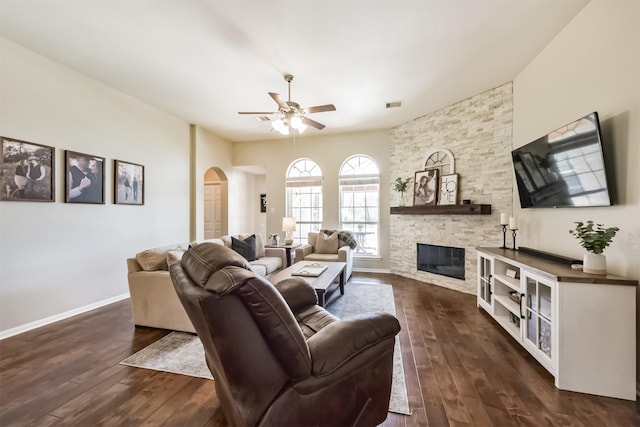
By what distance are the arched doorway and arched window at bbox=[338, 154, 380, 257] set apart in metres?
3.01

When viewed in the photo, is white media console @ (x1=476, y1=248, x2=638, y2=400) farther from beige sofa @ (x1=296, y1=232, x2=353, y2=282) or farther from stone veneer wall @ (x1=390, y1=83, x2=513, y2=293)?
beige sofa @ (x1=296, y1=232, x2=353, y2=282)

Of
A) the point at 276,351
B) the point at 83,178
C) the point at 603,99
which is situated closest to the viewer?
the point at 276,351

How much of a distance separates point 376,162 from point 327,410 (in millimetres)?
5042

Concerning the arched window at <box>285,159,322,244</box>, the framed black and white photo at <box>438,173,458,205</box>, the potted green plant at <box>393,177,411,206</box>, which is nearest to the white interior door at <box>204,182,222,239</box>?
the arched window at <box>285,159,322,244</box>

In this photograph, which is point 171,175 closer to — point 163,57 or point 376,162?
point 163,57

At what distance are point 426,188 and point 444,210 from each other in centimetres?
61

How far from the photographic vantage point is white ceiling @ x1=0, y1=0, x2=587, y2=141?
7.47ft

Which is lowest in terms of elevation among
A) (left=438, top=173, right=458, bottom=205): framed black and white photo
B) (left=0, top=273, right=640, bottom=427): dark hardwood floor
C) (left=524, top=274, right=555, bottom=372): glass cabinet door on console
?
(left=0, top=273, right=640, bottom=427): dark hardwood floor

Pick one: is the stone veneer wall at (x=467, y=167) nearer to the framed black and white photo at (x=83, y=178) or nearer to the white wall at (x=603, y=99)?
the white wall at (x=603, y=99)

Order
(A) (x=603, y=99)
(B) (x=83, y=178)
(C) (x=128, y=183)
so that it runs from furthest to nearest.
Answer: (C) (x=128, y=183) < (B) (x=83, y=178) < (A) (x=603, y=99)

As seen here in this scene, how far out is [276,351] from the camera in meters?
1.10

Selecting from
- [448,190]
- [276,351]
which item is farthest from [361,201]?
[276,351]

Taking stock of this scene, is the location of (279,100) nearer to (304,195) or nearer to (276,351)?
(276,351)

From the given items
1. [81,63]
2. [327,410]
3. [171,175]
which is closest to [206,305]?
[327,410]
